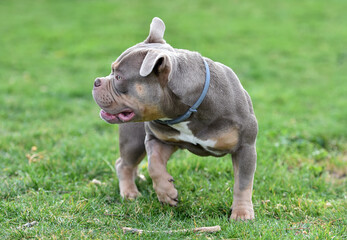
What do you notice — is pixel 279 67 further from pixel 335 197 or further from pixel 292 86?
pixel 335 197

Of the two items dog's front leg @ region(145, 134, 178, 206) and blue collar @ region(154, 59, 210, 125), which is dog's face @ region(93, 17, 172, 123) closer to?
blue collar @ region(154, 59, 210, 125)

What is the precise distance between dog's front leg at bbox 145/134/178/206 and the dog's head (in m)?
0.49

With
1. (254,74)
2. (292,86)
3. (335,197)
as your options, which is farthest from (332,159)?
(254,74)

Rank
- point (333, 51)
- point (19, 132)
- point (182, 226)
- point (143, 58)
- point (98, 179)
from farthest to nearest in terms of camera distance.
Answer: point (333, 51)
point (19, 132)
point (98, 179)
point (182, 226)
point (143, 58)

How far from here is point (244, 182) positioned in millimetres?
4355

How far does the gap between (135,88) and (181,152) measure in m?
2.45

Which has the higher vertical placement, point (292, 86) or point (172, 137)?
point (172, 137)

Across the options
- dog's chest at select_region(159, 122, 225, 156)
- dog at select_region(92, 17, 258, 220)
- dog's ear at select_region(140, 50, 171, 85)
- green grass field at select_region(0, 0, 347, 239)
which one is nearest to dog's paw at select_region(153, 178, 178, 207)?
dog at select_region(92, 17, 258, 220)

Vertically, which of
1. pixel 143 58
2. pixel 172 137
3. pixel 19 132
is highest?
pixel 143 58

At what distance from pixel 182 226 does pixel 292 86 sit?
6.15 meters

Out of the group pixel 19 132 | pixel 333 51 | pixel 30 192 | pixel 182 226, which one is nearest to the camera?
pixel 182 226

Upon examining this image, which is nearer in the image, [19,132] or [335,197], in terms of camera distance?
[335,197]

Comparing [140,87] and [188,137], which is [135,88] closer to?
[140,87]

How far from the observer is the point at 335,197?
5.15 m
